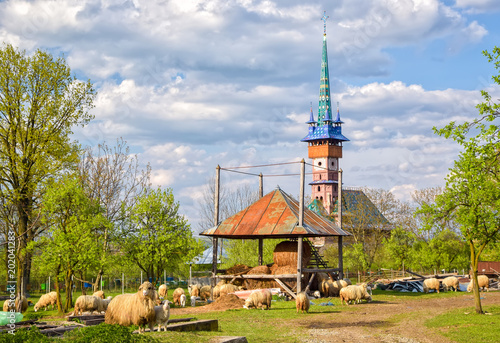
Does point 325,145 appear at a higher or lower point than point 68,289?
higher

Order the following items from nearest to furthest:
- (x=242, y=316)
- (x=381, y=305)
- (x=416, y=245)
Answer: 1. (x=242, y=316)
2. (x=381, y=305)
3. (x=416, y=245)

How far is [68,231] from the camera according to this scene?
31.8 m

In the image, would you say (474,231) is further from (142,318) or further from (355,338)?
(142,318)

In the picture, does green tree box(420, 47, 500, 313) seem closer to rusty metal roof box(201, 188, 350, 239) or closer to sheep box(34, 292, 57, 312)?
rusty metal roof box(201, 188, 350, 239)

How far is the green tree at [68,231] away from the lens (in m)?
30.7

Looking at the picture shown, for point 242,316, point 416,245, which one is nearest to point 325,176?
point 416,245

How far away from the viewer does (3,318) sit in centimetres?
1886

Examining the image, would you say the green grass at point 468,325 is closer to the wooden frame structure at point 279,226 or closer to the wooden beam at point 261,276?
the wooden frame structure at point 279,226

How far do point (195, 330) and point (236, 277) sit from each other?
1693 cm

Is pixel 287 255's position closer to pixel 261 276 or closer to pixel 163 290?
pixel 261 276

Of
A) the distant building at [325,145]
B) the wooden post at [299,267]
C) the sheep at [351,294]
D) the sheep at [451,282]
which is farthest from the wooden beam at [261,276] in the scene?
the distant building at [325,145]

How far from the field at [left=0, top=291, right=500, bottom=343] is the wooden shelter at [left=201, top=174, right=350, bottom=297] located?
361 centimetres

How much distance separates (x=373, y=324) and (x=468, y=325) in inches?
139

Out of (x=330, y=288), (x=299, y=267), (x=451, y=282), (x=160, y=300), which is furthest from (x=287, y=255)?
(x=451, y=282)
